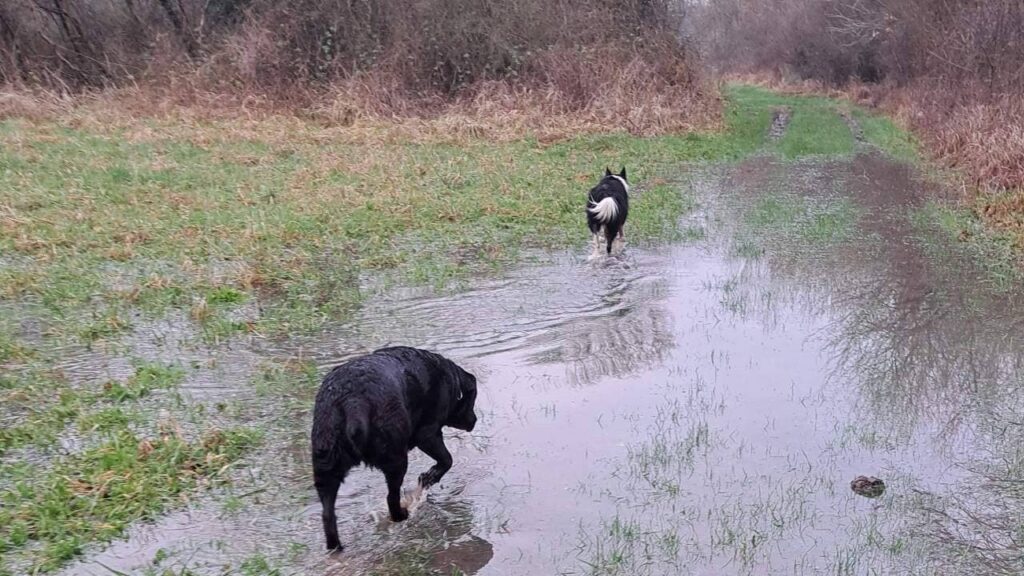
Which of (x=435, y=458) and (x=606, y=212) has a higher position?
(x=606, y=212)

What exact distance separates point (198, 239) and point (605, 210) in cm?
474

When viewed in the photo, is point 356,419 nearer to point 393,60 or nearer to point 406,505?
point 406,505

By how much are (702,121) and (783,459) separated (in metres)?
18.6

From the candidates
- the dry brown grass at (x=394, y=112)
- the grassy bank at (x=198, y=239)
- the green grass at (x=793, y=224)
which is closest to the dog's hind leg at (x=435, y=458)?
the grassy bank at (x=198, y=239)

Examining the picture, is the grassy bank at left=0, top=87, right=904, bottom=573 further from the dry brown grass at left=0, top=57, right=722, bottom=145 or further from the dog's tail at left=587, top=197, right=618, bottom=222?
the dog's tail at left=587, top=197, right=618, bottom=222

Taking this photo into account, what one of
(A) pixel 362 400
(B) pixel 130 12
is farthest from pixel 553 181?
(B) pixel 130 12

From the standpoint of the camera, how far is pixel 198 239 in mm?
10289

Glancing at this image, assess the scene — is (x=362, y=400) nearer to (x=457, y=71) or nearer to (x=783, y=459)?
(x=783, y=459)

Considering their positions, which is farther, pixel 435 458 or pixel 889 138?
pixel 889 138

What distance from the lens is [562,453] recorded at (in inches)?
224

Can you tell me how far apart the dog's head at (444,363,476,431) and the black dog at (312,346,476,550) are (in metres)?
0.25

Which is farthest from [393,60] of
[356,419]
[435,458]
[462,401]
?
[356,419]

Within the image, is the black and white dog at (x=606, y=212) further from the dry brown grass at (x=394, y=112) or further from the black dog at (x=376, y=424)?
the dry brown grass at (x=394, y=112)

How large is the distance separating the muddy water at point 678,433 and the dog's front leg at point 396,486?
82 mm
